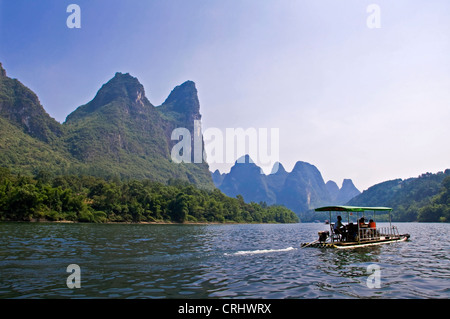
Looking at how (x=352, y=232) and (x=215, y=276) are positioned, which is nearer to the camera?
(x=215, y=276)

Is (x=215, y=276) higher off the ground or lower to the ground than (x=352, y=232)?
lower

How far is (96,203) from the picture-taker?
87625mm

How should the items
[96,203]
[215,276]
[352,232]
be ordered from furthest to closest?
1. [96,203]
2. [352,232]
3. [215,276]

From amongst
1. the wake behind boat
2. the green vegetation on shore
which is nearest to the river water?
the wake behind boat

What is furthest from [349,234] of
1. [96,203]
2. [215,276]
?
[96,203]

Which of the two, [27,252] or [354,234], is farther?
[354,234]

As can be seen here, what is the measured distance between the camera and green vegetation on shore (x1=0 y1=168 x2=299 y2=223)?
219ft

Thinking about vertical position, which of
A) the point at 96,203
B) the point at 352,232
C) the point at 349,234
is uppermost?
the point at 96,203

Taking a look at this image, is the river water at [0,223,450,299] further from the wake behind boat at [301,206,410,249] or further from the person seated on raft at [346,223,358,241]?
the person seated on raft at [346,223,358,241]

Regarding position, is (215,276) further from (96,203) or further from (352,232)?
(96,203)

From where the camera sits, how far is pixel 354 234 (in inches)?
1121
